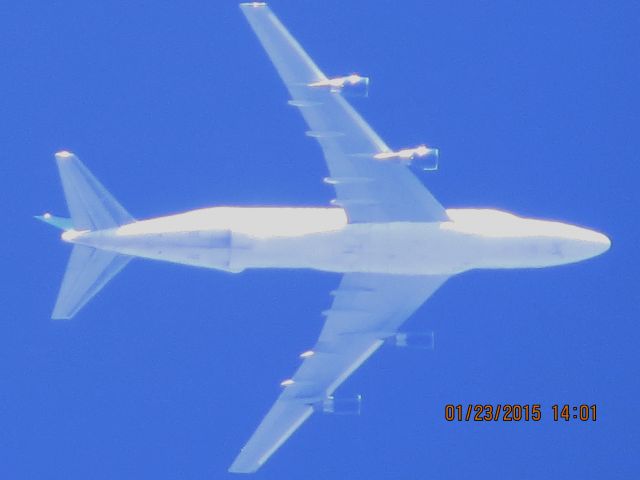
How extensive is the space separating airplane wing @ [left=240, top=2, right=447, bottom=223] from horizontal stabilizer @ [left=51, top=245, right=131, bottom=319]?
23.0 ft

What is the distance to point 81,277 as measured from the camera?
3778 cm

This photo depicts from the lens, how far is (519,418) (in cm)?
4241

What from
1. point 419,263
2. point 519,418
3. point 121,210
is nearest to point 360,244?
point 419,263

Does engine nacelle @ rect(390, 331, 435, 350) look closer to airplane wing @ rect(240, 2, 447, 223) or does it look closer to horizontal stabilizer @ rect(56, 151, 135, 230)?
airplane wing @ rect(240, 2, 447, 223)

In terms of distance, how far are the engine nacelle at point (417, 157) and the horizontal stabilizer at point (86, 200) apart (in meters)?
7.70

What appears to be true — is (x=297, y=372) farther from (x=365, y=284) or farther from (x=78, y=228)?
(x=78, y=228)

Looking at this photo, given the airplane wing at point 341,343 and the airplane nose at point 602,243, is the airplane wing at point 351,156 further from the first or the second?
the airplane nose at point 602,243

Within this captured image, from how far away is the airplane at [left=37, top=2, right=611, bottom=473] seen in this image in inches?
1431

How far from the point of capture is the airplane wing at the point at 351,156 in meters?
35.8

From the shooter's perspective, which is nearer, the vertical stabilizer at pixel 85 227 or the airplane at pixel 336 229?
the airplane at pixel 336 229

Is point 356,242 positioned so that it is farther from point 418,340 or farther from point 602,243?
point 602,243

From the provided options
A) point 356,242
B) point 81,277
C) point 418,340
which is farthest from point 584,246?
point 81,277

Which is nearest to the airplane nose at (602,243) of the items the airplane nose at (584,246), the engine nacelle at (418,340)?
the airplane nose at (584,246)

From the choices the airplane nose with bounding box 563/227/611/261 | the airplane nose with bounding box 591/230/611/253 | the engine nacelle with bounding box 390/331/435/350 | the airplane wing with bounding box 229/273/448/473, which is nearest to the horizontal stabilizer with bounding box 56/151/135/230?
the airplane wing with bounding box 229/273/448/473
